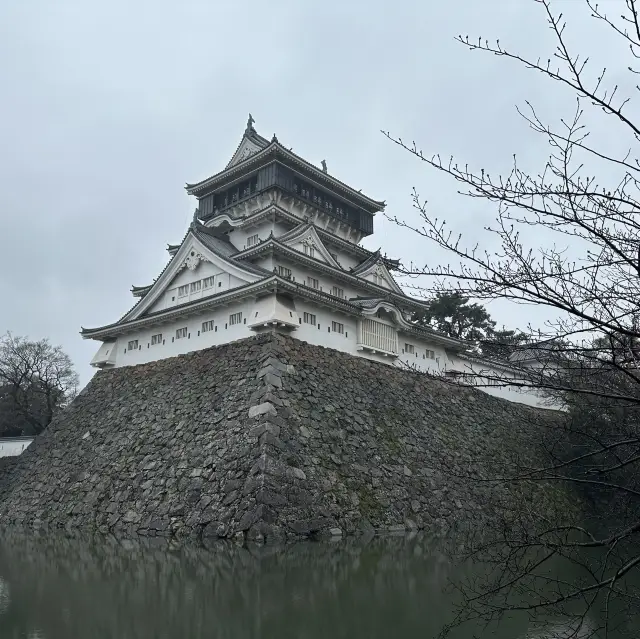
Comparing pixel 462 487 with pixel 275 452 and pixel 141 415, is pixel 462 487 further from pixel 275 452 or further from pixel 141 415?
pixel 141 415

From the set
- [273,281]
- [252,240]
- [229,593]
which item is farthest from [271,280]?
[229,593]

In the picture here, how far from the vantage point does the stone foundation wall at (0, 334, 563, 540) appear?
11844mm

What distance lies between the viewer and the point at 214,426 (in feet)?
45.3

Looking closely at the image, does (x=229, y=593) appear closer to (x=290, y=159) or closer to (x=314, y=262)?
(x=314, y=262)

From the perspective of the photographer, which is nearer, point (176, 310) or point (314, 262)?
point (176, 310)

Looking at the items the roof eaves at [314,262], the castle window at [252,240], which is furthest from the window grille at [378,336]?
the castle window at [252,240]

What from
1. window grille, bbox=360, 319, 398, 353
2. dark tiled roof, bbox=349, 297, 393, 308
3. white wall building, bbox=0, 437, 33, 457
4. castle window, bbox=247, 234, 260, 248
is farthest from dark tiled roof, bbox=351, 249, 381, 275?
white wall building, bbox=0, 437, 33, 457

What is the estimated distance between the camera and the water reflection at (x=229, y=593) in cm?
579

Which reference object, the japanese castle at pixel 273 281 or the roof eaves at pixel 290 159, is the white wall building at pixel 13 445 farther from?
the roof eaves at pixel 290 159

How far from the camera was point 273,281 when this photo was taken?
15328 millimetres

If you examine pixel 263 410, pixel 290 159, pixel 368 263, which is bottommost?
pixel 263 410

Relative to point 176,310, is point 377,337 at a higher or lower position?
lower

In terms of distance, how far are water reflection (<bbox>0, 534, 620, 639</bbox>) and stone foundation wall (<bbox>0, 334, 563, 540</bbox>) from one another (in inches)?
56.1

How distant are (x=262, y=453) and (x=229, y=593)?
196 inches
